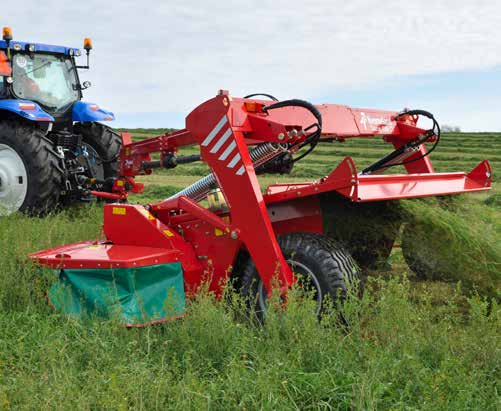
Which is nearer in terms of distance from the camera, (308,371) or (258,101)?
(308,371)

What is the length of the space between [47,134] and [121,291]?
4.78 meters

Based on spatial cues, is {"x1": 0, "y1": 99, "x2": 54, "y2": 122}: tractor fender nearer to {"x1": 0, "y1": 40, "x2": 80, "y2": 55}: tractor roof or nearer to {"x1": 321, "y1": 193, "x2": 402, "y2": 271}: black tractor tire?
{"x1": 0, "y1": 40, "x2": 80, "y2": 55}: tractor roof

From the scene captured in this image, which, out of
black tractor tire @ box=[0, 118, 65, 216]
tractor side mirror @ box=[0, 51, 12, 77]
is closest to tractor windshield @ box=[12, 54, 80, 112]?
tractor side mirror @ box=[0, 51, 12, 77]

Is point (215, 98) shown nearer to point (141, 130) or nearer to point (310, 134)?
point (310, 134)

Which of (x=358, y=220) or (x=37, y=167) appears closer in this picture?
(x=358, y=220)

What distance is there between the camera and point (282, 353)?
3.29m

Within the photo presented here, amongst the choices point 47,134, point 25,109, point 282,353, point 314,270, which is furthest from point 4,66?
point 282,353

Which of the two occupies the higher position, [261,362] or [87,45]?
[87,45]

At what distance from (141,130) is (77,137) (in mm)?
15611

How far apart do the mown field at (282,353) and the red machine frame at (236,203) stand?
0.39 meters

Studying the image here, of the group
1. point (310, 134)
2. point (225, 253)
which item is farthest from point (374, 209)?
point (225, 253)

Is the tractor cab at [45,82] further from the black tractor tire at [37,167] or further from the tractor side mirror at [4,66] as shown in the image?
the black tractor tire at [37,167]

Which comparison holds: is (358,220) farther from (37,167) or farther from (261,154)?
(37,167)

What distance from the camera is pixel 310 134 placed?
4406 millimetres
